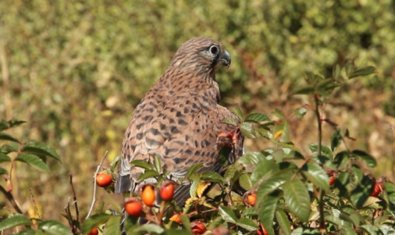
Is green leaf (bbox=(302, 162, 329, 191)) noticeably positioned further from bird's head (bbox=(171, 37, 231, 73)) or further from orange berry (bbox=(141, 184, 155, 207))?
bird's head (bbox=(171, 37, 231, 73))

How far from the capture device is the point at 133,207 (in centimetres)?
285

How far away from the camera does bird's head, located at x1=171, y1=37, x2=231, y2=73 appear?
670 cm

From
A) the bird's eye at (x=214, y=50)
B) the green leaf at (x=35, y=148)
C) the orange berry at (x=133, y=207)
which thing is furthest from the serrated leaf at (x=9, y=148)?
the bird's eye at (x=214, y=50)

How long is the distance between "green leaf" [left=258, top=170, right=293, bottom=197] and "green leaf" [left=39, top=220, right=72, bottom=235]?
0.60 metres

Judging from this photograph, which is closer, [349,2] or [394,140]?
[394,140]

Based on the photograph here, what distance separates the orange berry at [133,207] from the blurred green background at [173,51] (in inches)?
246

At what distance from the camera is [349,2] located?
10.6 meters

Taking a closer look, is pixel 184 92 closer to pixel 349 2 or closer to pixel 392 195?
pixel 392 195

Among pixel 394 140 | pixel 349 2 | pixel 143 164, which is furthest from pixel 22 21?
pixel 143 164

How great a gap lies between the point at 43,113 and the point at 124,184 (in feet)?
→ 14.7

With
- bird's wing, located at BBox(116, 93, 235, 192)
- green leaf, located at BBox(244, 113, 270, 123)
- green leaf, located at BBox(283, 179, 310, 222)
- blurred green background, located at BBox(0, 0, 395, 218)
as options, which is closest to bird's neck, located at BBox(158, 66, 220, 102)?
bird's wing, located at BBox(116, 93, 235, 192)

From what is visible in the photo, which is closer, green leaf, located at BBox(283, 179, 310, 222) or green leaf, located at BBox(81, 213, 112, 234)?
green leaf, located at BBox(283, 179, 310, 222)

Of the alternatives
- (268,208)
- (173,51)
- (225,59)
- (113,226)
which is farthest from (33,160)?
(173,51)

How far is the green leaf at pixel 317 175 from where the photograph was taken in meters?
2.71
